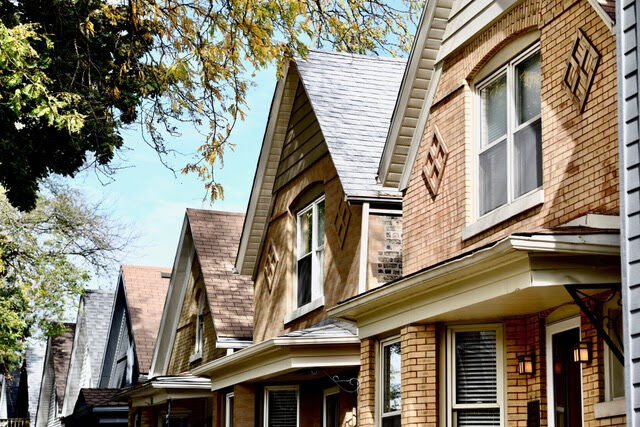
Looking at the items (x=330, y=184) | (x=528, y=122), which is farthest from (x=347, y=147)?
(x=528, y=122)

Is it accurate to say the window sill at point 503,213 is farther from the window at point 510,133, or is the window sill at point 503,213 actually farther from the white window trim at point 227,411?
the white window trim at point 227,411

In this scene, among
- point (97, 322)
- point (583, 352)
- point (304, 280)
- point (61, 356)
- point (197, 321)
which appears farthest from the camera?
point (61, 356)

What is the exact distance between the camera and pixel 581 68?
1114 centimetres

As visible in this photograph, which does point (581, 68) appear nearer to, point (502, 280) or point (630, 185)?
point (502, 280)

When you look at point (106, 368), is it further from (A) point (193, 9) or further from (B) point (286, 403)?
(A) point (193, 9)

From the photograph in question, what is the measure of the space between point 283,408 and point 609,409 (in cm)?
1042

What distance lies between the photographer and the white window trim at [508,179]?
11.9m

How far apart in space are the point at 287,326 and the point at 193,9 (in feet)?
22.3

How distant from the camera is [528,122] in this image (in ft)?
40.3

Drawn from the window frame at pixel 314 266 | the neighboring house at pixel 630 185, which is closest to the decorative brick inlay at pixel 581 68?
the neighboring house at pixel 630 185

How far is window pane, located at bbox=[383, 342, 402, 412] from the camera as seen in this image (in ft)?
46.1

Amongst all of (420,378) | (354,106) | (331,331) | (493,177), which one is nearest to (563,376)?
(420,378)

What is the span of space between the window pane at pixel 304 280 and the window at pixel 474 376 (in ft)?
21.8

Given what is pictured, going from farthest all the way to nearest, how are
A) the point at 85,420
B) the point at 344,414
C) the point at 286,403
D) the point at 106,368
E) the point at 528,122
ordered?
the point at 106,368
the point at 85,420
the point at 286,403
the point at 344,414
the point at 528,122
